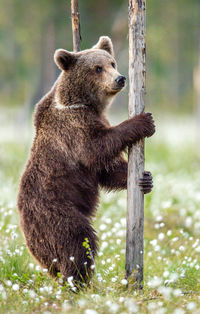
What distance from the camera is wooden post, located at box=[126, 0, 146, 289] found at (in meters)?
4.02

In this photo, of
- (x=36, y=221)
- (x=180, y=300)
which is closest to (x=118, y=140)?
(x=36, y=221)

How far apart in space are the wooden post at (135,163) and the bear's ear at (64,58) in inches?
31.8

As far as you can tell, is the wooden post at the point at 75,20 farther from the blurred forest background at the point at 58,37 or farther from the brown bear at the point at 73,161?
the blurred forest background at the point at 58,37

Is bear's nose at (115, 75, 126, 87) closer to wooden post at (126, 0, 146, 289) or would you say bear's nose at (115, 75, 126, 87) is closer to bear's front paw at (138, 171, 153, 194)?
wooden post at (126, 0, 146, 289)

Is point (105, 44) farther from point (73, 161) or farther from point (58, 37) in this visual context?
point (58, 37)

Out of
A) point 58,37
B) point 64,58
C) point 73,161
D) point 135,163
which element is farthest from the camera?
point 58,37

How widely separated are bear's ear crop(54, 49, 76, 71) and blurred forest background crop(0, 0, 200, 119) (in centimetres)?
1251

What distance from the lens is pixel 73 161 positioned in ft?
14.5

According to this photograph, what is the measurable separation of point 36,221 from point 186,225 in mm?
2814

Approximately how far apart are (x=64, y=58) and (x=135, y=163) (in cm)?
131

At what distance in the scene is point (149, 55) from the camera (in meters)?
22.2

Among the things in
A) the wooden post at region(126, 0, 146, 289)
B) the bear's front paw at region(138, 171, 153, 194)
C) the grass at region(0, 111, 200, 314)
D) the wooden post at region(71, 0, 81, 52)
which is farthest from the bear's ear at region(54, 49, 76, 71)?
the grass at region(0, 111, 200, 314)

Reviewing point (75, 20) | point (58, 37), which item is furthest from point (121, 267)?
point (58, 37)

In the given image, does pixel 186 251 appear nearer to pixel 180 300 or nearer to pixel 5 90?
pixel 180 300
